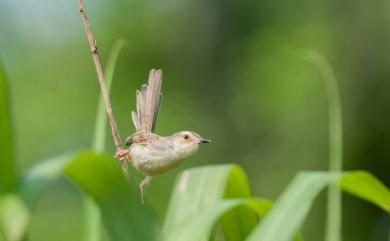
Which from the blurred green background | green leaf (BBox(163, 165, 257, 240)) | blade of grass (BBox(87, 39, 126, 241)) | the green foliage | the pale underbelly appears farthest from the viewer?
the blurred green background

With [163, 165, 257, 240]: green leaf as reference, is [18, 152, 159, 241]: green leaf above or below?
above

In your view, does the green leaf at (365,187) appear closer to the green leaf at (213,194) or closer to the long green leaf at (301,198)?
the long green leaf at (301,198)

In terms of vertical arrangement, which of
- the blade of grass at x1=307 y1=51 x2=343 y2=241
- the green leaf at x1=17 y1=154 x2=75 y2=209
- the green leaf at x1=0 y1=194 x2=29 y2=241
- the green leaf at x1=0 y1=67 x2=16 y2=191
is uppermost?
the green leaf at x1=0 y1=67 x2=16 y2=191

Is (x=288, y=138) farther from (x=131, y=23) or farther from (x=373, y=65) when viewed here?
(x=131, y=23)

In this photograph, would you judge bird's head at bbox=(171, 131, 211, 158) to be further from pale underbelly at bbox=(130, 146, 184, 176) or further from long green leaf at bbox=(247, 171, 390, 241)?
long green leaf at bbox=(247, 171, 390, 241)

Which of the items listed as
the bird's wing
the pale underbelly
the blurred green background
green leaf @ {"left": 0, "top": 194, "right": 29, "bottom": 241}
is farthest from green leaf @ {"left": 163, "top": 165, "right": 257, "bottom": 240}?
the blurred green background

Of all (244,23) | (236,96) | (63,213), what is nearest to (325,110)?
(236,96)

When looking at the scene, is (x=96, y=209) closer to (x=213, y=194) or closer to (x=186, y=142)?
(x=213, y=194)

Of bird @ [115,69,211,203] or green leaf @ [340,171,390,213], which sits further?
bird @ [115,69,211,203]
